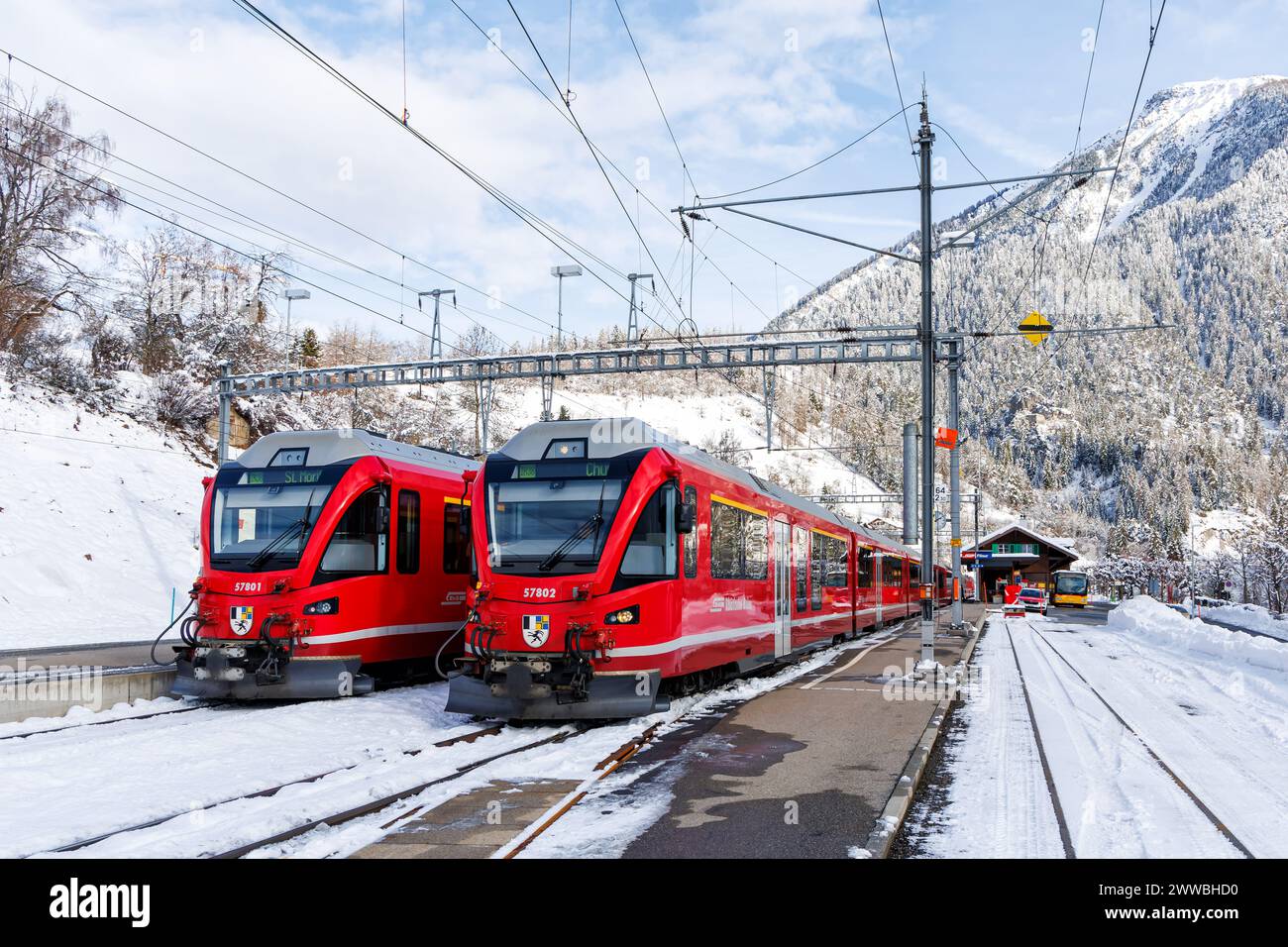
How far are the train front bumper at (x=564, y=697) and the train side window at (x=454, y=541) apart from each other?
213 inches

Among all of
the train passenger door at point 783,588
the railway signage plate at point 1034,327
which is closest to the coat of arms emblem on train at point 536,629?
the train passenger door at point 783,588

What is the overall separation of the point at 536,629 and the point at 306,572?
148 inches

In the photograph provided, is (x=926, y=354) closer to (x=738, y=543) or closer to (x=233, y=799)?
(x=738, y=543)

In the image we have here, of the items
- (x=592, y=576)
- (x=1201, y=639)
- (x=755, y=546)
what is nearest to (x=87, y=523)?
(x=755, y=546)

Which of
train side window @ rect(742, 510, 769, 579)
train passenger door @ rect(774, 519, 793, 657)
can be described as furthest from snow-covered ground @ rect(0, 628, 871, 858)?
train passenger door @ rect(774, 519, 793, 657)

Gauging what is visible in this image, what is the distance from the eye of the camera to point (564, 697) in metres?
10.9

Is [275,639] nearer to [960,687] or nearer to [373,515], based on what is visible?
[373,515]

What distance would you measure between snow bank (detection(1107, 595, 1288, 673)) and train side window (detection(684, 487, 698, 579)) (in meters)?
13.3

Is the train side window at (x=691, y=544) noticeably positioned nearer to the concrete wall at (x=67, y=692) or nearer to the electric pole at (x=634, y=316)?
the concrete wall at (x=67, y=692)

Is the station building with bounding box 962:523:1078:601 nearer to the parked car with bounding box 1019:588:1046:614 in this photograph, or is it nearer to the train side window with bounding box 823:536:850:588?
the parked car with bounding box 1019:588:1046:614

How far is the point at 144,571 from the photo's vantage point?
27.7 meters

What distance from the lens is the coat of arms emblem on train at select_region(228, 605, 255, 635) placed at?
1281 centimetres

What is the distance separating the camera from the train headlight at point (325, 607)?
516 inches
